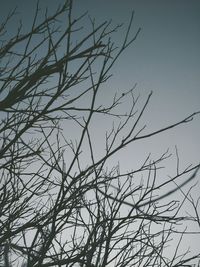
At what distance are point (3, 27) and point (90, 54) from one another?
1621 millimetres

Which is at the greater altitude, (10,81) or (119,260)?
(10,81)

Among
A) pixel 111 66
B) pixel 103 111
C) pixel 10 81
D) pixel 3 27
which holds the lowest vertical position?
pixel 111 66

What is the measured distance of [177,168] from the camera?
1.70 meters

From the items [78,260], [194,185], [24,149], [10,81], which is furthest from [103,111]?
[194,185]

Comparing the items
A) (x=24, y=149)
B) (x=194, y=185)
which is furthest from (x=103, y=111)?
(x=194, y=185)

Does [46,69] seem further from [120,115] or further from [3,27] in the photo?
[3,27]

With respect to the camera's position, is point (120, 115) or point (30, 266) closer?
point (30, 266)

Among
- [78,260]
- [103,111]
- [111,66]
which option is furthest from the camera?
[103,111]

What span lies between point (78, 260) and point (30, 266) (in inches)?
13.3

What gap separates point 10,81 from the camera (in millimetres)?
2129

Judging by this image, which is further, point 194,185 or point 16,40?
point 194,185

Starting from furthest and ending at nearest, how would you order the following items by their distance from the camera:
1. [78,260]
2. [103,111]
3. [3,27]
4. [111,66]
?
[3,27] < [103,111] < [78,260] < [111,66]

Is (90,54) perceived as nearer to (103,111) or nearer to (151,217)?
(103,111)

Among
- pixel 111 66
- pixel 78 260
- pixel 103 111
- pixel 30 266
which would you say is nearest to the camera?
pixel 111 66
